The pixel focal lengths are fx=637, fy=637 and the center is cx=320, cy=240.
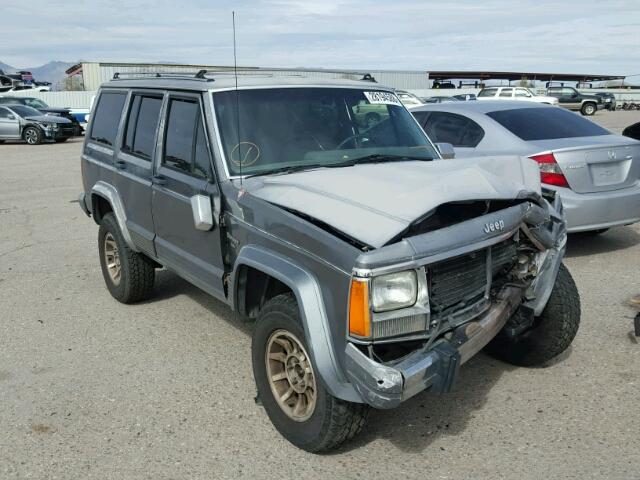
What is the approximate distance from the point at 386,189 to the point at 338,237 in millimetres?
437

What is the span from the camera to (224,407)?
3.90 meters

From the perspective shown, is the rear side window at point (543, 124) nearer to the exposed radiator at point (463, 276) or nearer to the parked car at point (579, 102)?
the exposed radiator at point (463, 276)

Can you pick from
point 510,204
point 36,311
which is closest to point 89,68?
point 36,311

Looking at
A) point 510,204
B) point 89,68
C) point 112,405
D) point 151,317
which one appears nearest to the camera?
point 510,204

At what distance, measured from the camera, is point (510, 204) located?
11.5ft

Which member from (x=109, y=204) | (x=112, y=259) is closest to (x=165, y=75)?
(x=109, y=204)

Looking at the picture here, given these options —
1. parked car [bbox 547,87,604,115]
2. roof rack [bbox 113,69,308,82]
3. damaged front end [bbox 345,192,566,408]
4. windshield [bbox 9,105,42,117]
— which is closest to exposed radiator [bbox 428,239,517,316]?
damaged front end [bbox 345,192,566,408]

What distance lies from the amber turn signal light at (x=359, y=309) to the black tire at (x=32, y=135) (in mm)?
23964

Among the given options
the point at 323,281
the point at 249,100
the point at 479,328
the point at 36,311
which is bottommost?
the point at 36,311

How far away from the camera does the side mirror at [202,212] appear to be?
3885 millimetres

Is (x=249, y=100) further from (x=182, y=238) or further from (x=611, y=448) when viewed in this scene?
(x=611, y=448)

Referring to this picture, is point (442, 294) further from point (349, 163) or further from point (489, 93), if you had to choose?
point (489, 93)

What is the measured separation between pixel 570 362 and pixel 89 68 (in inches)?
2001

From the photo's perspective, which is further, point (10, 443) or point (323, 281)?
point (10, 443)
